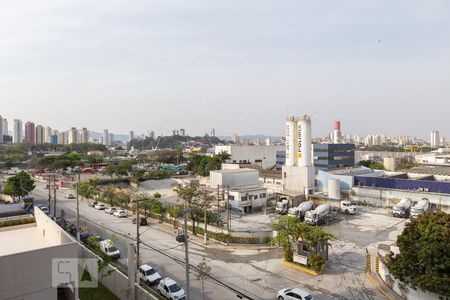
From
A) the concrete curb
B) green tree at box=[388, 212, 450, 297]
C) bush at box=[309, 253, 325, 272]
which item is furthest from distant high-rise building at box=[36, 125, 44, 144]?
green tree at box=[388, 212, 450, 297]

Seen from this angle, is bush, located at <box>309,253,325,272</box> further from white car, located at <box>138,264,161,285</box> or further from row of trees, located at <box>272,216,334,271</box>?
white car, located at <box>138,264,161,285</box>

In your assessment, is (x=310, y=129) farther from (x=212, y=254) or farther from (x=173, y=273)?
(x=173, y=273)

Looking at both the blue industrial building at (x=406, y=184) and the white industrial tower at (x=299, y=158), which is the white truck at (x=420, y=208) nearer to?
the blue industrial building at (x=406, y=184)

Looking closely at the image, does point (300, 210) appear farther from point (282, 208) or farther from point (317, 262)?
point (317, 262)

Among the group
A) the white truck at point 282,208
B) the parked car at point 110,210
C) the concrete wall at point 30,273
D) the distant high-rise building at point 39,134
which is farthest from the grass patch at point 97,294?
the distant high-rise building at point 39,134

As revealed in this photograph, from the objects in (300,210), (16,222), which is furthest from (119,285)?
(300,210)

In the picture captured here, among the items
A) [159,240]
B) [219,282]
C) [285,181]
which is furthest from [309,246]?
[285,181]

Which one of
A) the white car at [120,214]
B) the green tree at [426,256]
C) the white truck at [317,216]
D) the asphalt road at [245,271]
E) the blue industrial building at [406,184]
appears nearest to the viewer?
the green tree at [426,256]
